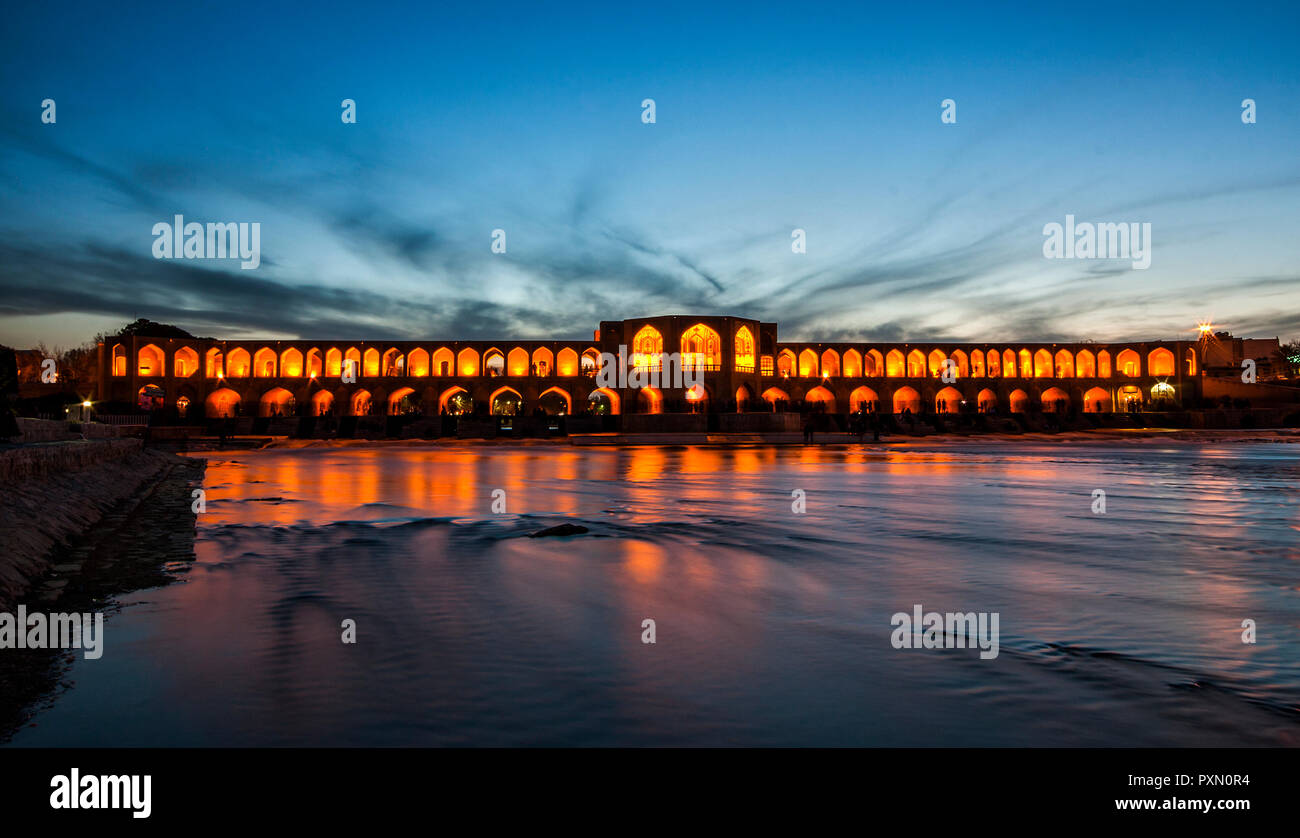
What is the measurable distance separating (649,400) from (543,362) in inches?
323

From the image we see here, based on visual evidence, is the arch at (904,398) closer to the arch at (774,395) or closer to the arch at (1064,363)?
the arch at (774,395)

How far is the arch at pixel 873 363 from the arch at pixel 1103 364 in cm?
1455

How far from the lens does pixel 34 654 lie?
3.02 m

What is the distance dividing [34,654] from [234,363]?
51.6 meters

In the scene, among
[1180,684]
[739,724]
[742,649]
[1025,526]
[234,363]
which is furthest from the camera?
[234,363]

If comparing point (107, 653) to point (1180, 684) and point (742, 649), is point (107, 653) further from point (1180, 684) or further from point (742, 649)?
point (1180, 684)

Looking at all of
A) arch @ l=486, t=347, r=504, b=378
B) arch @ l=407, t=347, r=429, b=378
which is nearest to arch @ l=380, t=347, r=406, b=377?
arch @ l=407, t=347, r=429, b=378

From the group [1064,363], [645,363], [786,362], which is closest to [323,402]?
[645,363]

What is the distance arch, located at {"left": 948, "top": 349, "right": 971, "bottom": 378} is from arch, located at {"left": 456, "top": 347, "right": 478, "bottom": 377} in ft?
100

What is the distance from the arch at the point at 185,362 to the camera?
48188mm

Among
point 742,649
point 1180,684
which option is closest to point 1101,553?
point 1180,684

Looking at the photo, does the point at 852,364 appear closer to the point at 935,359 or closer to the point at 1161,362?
the point at 935,359

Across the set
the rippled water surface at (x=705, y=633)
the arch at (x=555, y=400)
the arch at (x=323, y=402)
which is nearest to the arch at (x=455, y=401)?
the arch at (x=555, y=400)
